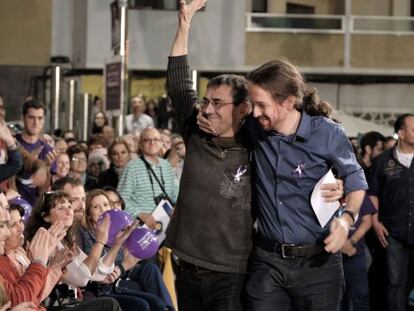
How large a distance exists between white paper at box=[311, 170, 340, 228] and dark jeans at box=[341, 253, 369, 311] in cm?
658

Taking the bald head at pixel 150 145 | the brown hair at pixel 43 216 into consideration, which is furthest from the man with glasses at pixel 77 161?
the brown hair at pixel 43 216

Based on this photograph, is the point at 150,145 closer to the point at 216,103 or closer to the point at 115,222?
the point at 115,222

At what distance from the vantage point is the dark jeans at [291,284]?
21.7ft

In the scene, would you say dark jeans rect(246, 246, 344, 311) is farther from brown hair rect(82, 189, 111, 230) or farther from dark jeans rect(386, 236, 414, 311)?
dark jeans rect(386, 236, 414, 311)

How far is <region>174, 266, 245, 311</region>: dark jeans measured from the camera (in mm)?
6840

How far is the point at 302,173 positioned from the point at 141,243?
10.2ft

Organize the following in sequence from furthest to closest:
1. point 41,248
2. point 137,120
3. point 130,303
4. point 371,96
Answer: point 371,96
point 137,120
point 130,303
point 41,248

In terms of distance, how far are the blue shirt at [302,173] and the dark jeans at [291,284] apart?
0.12 m

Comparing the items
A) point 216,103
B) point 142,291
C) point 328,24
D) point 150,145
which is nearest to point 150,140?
point 150,145

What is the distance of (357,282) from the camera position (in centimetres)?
1307

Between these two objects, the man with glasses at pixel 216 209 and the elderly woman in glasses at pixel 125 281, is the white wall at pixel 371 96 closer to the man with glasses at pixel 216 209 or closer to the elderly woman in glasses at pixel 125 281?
the elderly woman in glasses at pixel 125 281

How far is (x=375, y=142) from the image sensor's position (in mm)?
16250

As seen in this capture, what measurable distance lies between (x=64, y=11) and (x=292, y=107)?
2622 cm

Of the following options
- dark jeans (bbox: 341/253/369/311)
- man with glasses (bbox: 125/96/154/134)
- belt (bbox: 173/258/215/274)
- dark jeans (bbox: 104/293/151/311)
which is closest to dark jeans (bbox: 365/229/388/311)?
dark jeans (bbox: 341/253/369/311)
